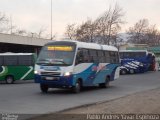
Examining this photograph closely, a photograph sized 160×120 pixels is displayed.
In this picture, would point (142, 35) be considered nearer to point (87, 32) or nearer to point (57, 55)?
point (87, 32)

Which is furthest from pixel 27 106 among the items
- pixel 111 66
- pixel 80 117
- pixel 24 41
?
pixel 24 41

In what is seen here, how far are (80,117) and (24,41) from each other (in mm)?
40650

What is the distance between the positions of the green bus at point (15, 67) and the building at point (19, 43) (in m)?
11.1

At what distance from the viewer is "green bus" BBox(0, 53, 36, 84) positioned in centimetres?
3709

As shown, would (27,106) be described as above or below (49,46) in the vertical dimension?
below

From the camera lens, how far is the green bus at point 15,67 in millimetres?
37094

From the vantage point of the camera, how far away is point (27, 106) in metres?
16.8

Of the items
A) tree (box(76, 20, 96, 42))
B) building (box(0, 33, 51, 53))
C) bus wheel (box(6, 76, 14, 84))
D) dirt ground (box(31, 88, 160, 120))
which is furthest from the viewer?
tree (box(76, 20, 96, 42))

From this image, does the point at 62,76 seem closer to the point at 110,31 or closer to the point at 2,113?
the point at 2,113

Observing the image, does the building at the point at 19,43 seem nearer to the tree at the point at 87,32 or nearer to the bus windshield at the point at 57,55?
the bus windshield at the point at 57,55

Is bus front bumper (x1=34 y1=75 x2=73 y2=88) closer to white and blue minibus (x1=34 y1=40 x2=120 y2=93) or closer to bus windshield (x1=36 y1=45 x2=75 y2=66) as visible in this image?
Answer: white and blue minibus (x1=34 y1=40 x2=120 y2=93)

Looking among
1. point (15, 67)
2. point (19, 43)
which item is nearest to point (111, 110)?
point (15, 67)

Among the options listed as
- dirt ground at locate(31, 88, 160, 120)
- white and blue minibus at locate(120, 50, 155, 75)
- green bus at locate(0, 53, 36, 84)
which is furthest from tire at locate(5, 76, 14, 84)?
white and blue minibus at locate(120, 50, 155, 75)

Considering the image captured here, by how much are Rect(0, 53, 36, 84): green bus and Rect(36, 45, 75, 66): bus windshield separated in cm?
1339
